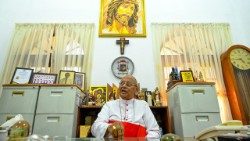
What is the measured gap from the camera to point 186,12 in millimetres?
3619

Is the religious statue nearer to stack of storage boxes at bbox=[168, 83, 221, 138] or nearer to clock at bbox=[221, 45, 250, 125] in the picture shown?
stack of storage boxes at bbox=[168, 83, 221, 138]

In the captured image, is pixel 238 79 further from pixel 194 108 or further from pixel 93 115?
pixel 93 115

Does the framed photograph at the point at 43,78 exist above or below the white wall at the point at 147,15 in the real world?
below

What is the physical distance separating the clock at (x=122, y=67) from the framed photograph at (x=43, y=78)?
2.83 feet

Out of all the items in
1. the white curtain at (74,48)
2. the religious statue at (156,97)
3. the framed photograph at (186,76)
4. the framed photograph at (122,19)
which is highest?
the framed photograph at (122,19)

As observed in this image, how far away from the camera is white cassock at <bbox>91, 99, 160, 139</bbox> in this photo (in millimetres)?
1939

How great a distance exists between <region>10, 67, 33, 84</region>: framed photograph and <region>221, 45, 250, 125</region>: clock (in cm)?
278

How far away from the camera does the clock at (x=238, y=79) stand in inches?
110

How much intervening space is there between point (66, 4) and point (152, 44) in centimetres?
164

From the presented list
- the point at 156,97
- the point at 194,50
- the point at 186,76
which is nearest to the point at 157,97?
the point at 156,97

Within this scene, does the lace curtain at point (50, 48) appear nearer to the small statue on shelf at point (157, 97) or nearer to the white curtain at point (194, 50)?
the small statue on shelf at point (157, 97)

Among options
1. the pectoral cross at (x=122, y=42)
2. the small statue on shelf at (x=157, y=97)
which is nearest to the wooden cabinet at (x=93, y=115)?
the small statue on shelf at (x=157, y=97)

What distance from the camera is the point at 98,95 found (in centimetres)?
288

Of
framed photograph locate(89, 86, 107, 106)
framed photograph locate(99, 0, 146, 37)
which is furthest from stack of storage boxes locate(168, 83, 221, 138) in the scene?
framed photograph locate(99, 0, 146, 37)
